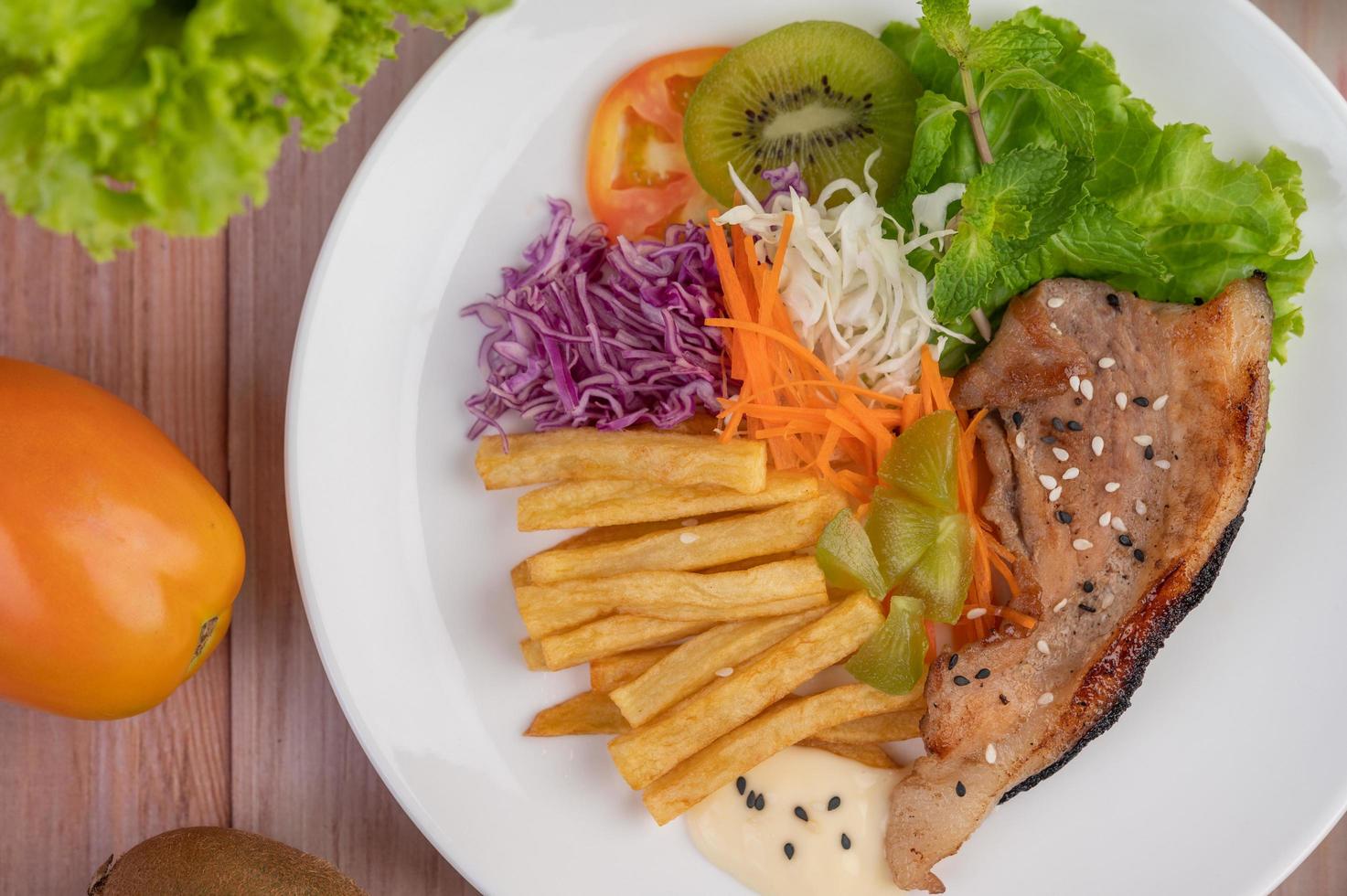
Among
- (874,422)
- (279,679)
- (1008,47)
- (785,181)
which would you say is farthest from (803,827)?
(1008,47)

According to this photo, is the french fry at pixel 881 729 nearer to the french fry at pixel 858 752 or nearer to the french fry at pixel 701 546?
the french fry at pixel 858 752

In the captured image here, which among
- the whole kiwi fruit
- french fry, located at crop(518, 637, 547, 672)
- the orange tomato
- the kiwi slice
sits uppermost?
the kiwi slice

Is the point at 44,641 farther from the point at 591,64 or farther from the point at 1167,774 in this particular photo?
the point at 1167,774

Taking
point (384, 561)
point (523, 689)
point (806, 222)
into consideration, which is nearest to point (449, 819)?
point (523, 689)

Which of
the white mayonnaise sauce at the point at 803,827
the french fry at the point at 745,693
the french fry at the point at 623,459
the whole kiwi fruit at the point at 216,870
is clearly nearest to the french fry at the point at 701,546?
the french fry at the point at 623,459

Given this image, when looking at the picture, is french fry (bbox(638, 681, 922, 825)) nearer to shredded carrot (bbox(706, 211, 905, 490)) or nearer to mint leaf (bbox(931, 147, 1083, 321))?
shredded carrot (bbox(706, 211, 905, 490))

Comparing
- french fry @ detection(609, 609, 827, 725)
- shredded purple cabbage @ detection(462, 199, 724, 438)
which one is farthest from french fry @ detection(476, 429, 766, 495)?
french fry @ detection(609, 609, 827, 725)

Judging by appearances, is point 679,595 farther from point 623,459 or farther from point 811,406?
point 811,406

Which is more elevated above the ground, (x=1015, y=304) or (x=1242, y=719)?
(x=1015, y=304)
